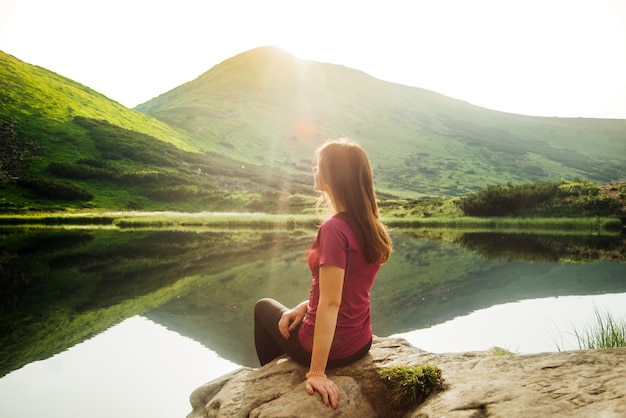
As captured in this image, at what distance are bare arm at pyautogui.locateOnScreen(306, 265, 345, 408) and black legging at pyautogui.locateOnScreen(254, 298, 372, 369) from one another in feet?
1.85

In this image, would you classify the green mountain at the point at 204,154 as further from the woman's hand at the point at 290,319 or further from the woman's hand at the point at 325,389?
the woman's hand at the point at 325,389

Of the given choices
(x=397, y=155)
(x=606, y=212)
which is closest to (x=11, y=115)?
(x=606, y=212)

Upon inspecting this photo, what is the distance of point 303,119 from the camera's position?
7411 inches

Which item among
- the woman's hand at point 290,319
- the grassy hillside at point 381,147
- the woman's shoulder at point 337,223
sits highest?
the grassy hillside at point 381,147

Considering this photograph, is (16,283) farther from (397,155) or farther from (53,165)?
(397,155)

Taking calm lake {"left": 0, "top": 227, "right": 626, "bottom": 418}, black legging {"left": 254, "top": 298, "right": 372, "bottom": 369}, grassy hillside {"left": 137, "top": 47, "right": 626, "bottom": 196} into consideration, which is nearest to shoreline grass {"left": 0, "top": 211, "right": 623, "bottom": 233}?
calm lake {"left": 0, "top": 227, "right": 626, "bottom": 418}

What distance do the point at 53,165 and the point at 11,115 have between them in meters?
22.8

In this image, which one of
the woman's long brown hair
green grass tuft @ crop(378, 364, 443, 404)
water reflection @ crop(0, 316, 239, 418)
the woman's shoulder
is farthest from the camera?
water reflection @ crop(0, 316, 239, 418)

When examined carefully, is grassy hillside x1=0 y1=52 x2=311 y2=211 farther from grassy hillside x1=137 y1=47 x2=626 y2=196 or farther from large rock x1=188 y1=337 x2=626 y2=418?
large rock x1=188 y1=337 x2=626 y2=418

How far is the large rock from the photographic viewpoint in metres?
3.57

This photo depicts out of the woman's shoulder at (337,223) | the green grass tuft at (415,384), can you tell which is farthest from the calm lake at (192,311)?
the woman's shoulder at (337,223)

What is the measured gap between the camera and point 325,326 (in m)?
4.20

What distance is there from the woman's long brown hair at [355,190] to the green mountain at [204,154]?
70994mm

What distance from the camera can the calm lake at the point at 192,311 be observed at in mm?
7195
